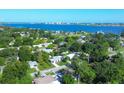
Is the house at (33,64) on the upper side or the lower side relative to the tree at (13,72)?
lower

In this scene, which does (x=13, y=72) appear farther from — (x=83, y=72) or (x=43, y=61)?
(x=43, y=61)

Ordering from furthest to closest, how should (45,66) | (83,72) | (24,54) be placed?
1. (45,66)
2. (24,54)
3. (83,72)

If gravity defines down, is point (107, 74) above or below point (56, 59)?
above

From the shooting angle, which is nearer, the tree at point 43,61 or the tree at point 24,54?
the tree at point 24,54

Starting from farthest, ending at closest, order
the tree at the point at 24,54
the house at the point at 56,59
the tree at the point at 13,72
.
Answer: the house at the point at 56,59, the tree at the point at 24,54, the tree at the point at 13,72

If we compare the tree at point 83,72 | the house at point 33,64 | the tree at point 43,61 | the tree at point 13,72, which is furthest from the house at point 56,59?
the tree at point 13,72

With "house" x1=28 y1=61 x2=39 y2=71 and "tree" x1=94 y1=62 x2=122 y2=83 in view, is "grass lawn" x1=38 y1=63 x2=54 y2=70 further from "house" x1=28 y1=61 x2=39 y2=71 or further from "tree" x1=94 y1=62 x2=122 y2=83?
"tree" x1=94 y1=62 x2=122 y2=83

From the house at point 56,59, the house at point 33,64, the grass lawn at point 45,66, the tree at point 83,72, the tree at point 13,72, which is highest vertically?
the tree at point 13,72

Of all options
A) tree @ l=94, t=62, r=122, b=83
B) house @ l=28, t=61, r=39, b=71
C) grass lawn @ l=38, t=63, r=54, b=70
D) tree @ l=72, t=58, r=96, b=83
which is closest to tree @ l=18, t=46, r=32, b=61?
house @ l=28, t=61, r=39, b=71

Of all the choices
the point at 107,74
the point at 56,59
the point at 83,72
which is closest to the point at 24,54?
the point at 56,59

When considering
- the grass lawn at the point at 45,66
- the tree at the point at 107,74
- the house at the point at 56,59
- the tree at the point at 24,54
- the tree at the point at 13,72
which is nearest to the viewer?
the tree at the point at 13,72

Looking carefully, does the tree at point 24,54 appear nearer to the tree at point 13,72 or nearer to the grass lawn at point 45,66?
the grass lawn at point 45,66
